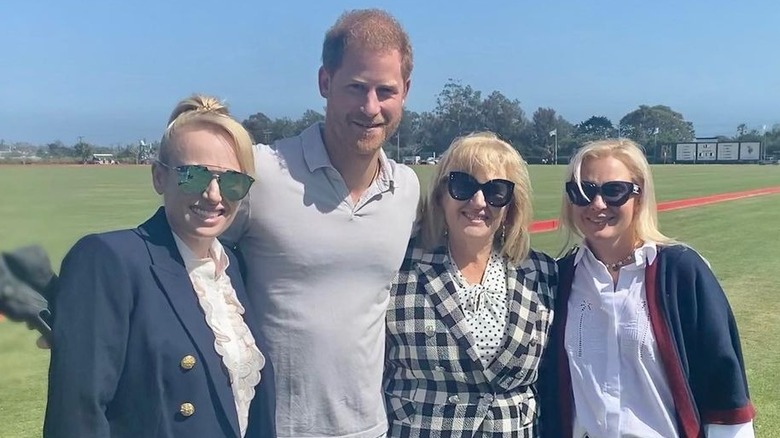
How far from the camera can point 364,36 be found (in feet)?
10.7

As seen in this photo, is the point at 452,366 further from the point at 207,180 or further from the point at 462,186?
the point at 207,180

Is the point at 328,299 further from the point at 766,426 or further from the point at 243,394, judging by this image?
the point at 766,426

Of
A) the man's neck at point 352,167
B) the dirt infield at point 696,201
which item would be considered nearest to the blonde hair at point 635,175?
Answer: the man's neck at point 352,167

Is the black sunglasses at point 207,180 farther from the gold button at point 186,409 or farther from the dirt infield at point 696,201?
the dirt infield at point 696,201

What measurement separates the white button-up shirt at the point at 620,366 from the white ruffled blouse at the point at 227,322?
1388mm

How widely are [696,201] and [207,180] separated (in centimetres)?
3017

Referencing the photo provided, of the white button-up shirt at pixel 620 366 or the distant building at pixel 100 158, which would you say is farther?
the distant building at pixel 100 158

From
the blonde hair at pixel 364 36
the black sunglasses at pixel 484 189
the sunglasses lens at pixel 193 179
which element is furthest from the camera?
the black sunglasses at pixel 484 189

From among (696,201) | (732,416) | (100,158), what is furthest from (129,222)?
(696,201)

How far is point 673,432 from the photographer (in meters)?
3.19

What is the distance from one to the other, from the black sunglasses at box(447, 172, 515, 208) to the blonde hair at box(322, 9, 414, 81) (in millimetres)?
539

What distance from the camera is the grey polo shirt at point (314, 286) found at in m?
3.14

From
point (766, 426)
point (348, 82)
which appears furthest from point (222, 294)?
point (766, 426)

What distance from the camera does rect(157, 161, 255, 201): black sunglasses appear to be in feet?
8.64
